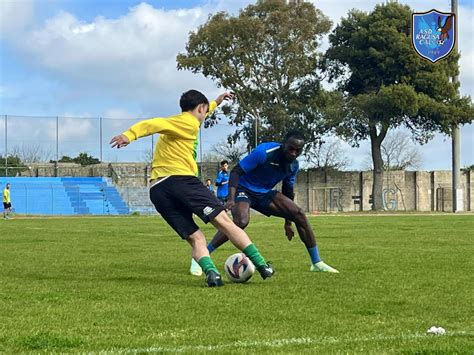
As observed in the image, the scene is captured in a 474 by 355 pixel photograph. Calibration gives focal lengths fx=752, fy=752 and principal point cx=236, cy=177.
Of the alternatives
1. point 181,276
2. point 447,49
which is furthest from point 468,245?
point 447,49

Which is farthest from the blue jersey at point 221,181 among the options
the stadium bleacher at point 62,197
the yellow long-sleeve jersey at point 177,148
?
the stadium bleacher at point 62,197

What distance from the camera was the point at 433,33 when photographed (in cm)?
4934

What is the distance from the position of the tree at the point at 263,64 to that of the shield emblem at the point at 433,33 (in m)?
10.2

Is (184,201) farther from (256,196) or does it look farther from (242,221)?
(256,196)

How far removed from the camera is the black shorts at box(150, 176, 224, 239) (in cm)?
794

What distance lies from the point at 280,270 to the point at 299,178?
49.8 meters

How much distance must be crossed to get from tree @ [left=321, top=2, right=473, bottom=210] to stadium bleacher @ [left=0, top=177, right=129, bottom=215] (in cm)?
1751

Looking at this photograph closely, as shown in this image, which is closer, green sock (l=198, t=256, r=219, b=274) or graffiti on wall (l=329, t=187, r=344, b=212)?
green sock (l=198, t=256, r=219, b=274)

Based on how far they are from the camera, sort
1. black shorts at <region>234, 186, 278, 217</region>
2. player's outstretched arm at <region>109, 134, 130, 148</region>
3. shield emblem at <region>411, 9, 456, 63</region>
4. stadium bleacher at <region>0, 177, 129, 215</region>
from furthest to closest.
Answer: stadium bleacher at <region>0, 177, 129, 215</region>, shield emblem at <region>411, 9, 456, 63</region>, black shorts at <region>234, 186, 278, 217</region>, player's outstretched arm at <region>109, 134, 130, 148</region>

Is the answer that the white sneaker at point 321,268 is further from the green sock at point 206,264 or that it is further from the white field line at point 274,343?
the white field line at point 274,343

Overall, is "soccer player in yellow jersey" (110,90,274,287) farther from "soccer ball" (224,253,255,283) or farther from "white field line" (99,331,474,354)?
"white field line" (99,331,474,354)

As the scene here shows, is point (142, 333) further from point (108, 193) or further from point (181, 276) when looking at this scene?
point (108, 193)

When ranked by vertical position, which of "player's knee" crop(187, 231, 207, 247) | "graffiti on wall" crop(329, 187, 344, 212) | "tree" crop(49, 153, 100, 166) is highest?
"tree" crop(49, 153, 100, 166)

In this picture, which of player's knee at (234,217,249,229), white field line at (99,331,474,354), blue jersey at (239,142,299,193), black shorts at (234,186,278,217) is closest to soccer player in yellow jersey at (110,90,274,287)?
player's knee at (234,217,249,229)
